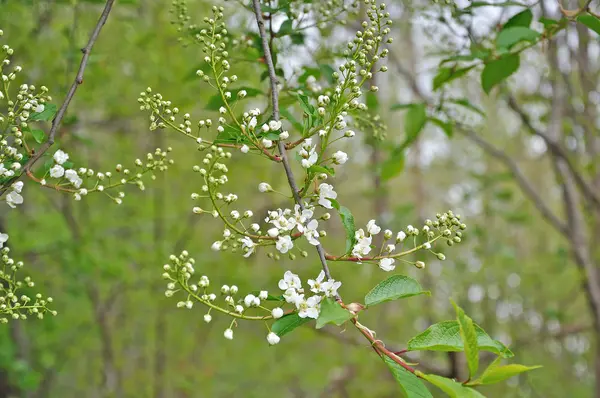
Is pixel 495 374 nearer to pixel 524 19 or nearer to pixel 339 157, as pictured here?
pixel 339 157

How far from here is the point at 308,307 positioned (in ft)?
3.73

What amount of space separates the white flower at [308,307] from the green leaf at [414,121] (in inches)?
46.3

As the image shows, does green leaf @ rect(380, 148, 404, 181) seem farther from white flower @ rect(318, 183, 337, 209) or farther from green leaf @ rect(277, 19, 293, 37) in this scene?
white flower @ rect(318, 183, 337, 209)

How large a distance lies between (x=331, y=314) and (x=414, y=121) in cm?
128

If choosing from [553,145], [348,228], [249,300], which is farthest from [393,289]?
[553,145]

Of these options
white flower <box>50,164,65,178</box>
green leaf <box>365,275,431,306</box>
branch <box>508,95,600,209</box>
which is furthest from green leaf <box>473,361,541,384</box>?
branch <box>508,95,600,209</box>

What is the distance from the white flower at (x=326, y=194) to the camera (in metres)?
1.23

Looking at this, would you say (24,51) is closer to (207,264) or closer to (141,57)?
(141,57)

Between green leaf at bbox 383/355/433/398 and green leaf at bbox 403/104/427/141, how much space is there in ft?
3.87

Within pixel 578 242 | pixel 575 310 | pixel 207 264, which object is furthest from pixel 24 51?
pixel 575 310

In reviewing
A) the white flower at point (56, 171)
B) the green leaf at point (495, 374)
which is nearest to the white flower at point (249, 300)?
the green leaf at point (495, 374)

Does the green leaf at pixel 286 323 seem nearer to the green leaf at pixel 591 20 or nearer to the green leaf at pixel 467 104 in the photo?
the green leaf at pixel 591 20

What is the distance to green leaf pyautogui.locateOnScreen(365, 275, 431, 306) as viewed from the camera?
118 cm

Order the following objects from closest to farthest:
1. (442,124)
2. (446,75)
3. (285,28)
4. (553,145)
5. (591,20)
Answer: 1. (591,20)
2. (285,28)
3. (446,75)
4. (442,124)
5. (553,145)
